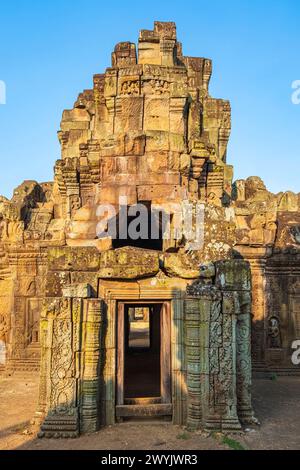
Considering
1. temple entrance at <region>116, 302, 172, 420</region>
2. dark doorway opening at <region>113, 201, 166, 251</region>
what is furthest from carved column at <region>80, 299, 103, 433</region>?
dark doorway opening at <region>113, 201, 166, 251</region>

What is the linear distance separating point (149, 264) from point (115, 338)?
1530mm

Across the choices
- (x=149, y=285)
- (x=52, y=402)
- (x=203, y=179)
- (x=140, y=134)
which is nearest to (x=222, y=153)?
(x=203, y=179)

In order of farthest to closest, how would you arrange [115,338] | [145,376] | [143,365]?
[143,365], [145,376], [115,338]

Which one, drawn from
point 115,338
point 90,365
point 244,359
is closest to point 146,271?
point 115,338

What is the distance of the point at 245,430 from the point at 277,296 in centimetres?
694

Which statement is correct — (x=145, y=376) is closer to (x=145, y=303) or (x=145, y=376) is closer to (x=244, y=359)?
(x=145, y=303)

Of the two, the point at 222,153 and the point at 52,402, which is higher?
the point at 222,153

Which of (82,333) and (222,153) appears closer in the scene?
(82,333)

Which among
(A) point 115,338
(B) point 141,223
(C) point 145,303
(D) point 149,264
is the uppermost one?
(B) point 141,223


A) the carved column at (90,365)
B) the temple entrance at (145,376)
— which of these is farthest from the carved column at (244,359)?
the carved column at (90,365)

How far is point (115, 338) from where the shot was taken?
7586 millimetres

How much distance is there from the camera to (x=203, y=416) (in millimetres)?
7145

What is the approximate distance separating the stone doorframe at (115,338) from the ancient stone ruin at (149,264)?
0.02 m
